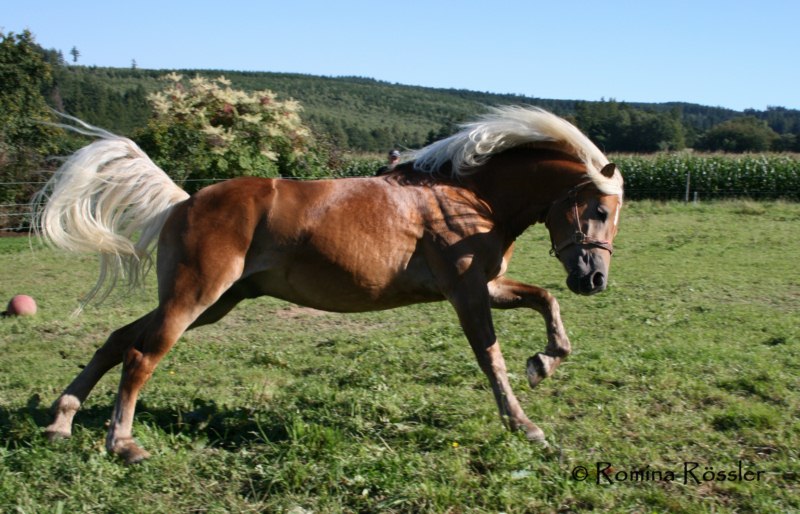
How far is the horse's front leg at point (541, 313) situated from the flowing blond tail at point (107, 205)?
7.45 ft

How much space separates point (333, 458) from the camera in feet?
13.6

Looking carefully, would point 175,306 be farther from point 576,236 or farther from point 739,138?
point 739,138

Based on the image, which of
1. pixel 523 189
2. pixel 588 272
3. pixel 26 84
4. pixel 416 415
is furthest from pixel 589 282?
pixel 26 84

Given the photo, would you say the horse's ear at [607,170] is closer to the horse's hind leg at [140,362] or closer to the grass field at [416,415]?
the grass field at [416,415]

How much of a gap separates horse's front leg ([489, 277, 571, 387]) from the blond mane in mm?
855

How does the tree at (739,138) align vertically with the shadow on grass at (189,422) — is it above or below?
above

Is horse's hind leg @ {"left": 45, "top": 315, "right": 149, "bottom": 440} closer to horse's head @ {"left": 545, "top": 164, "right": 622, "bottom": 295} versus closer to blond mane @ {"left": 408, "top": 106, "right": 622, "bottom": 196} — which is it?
blond mane @ {"left": 408, "top": 106, "right": 622, "bottom": 196}

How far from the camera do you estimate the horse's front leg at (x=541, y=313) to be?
5.07 meters

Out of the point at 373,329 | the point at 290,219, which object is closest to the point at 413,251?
the point at 290,219

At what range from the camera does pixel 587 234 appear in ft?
16.4

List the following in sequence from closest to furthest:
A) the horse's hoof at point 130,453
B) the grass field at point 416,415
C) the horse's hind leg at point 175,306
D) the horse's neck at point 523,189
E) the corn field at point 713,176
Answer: the grass field at point 416,415
the horse's hoof at point 130,453
the horse's hind leg at point 175,306
the horse's neck at point 523,189
the corn field at point 713,176

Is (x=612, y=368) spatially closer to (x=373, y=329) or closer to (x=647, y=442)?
(x=647, y=442)

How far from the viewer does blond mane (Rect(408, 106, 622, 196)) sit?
16.9ft

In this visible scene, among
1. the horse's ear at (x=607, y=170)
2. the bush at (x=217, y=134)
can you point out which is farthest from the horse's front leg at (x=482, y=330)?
the bush at (x=217, y=134)
